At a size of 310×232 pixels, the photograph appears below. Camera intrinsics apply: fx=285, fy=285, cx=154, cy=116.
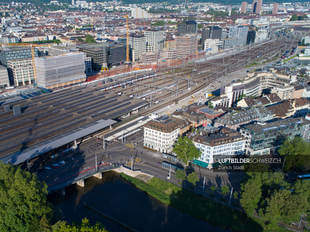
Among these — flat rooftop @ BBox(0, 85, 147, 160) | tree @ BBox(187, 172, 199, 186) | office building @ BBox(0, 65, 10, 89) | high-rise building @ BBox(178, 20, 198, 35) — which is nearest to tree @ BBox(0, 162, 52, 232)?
flat rooftop @ BBox(0, 85, 147, 160)

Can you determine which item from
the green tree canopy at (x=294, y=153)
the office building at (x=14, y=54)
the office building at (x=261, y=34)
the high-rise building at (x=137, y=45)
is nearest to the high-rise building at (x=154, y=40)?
the high-rise building at (x=137, y=45)

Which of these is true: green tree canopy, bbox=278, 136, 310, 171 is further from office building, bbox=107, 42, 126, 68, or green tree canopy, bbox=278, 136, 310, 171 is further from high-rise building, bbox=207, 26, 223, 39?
high-rise building, bbox=207, 26, 223, 39

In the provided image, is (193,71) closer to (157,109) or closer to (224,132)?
(157,109)

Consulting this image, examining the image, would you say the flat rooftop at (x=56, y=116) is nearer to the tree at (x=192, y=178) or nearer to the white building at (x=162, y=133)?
the white building at (x=162, y=133)

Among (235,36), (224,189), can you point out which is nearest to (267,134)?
(224,189)

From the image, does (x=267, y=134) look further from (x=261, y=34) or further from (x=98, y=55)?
(x=261, y=34)

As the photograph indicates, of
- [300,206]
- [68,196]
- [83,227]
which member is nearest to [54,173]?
[68,196]
